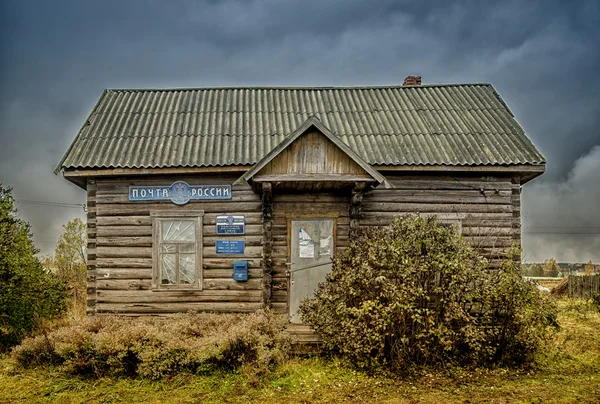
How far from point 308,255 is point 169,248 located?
3.10 m

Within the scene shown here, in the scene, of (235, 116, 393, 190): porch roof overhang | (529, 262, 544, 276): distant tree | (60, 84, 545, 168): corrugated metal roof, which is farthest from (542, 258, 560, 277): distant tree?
(235, 116, 393, 190): porch roof overhang

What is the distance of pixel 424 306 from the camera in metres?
7.19

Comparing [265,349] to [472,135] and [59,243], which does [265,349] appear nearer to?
[472,135]

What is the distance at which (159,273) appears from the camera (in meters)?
10.1

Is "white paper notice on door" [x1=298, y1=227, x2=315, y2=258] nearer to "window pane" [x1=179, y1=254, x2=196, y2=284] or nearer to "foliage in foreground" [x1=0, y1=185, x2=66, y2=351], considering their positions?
"window pane" [x1=179, y1=254, x2=196, y2=284]

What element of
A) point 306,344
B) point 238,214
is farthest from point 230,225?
point 306,344

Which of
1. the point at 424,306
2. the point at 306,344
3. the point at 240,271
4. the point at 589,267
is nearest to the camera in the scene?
the point at 424,306

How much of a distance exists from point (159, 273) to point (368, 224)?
4.79 meters

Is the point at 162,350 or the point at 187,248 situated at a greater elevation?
the point at 187,248

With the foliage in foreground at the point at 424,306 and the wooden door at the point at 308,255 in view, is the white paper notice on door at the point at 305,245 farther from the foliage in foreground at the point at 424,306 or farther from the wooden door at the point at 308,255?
the foliage in foreground at the point at 424,306

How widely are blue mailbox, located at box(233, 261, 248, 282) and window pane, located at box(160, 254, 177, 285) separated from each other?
53.7 inches

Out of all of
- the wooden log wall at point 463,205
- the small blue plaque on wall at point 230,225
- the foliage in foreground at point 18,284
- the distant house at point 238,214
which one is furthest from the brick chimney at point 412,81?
the foliage in foreground at point 18,284

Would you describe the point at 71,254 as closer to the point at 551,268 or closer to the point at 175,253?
the point at 175,253

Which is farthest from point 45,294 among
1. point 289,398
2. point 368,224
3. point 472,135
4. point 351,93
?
point 472,135
